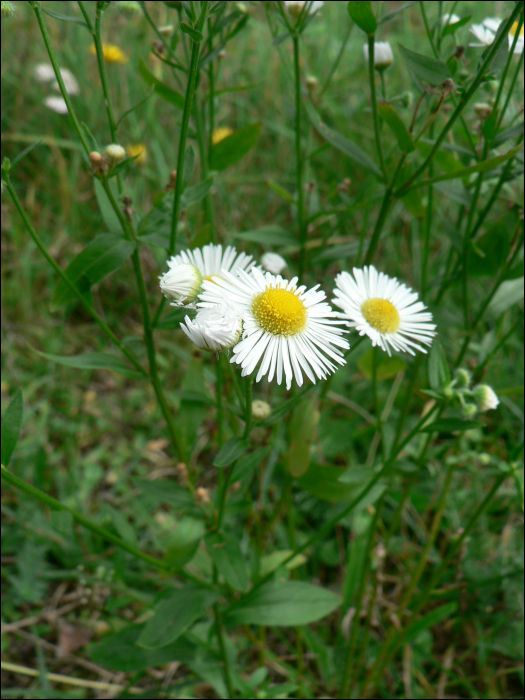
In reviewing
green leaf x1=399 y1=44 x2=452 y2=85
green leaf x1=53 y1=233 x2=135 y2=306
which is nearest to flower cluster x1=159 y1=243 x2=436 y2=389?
green leaf x1=53 y1=233 x2=135 y2=306

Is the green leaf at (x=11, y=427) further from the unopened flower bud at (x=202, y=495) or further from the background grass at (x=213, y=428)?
the unopened flower bud at (x=202, y=495)

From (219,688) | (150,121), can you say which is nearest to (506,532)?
(219,688)

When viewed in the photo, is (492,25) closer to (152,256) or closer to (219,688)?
(152,256)

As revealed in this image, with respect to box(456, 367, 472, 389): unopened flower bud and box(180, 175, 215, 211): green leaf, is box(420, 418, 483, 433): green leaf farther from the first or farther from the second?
box(180, 175, 215, 211): green leaf

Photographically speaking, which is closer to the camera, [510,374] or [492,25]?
[492,25]

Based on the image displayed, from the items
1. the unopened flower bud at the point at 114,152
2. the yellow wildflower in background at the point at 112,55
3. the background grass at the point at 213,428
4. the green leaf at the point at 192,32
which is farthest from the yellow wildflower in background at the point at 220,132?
the green leaf at the point at 192,32

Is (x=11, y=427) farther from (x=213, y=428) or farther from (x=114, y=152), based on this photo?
(x=213, y=428)
